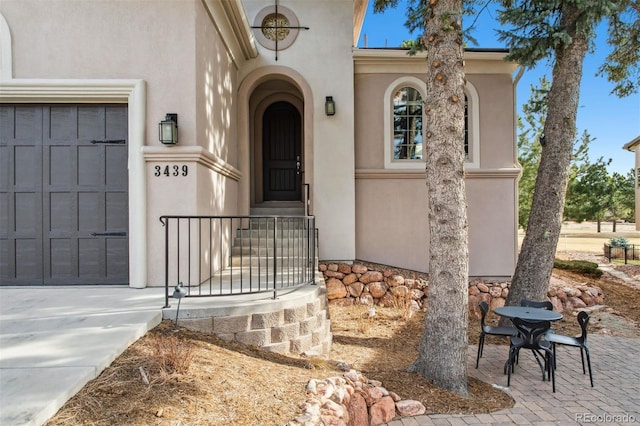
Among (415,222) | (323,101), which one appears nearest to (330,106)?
(323,101)

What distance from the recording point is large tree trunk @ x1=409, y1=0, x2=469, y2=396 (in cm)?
388

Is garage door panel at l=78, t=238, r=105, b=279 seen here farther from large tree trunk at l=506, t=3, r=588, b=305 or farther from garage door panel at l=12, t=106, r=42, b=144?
large tree trunk at l=506, t=3, r=588, b=305

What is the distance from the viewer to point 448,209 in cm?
390

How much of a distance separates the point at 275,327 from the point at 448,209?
230 centimetres

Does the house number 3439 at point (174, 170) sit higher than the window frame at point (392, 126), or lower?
lower

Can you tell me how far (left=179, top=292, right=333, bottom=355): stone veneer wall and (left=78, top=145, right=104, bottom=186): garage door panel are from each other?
9.05 ft

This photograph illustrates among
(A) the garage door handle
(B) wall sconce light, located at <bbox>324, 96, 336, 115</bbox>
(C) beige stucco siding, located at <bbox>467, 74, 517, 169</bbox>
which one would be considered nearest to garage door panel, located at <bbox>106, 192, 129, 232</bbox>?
(A) the garage door handle

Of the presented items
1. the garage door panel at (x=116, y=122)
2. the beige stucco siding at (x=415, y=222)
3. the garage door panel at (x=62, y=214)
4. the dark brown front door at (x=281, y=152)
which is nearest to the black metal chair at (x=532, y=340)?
the beige stucco siding at (x=415, y=222)

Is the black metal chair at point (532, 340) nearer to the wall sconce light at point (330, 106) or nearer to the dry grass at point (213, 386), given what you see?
the dry grass at point (213, 386)

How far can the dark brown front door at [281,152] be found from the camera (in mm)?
9625

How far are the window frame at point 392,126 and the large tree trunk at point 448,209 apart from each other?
4155 millimetres

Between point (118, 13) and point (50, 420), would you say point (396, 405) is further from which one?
point (118, 13)

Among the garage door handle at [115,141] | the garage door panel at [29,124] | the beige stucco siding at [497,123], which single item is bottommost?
the garage door handle at [115,141]

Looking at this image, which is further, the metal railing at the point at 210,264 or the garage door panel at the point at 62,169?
the garage door panel at the point at 62,169
